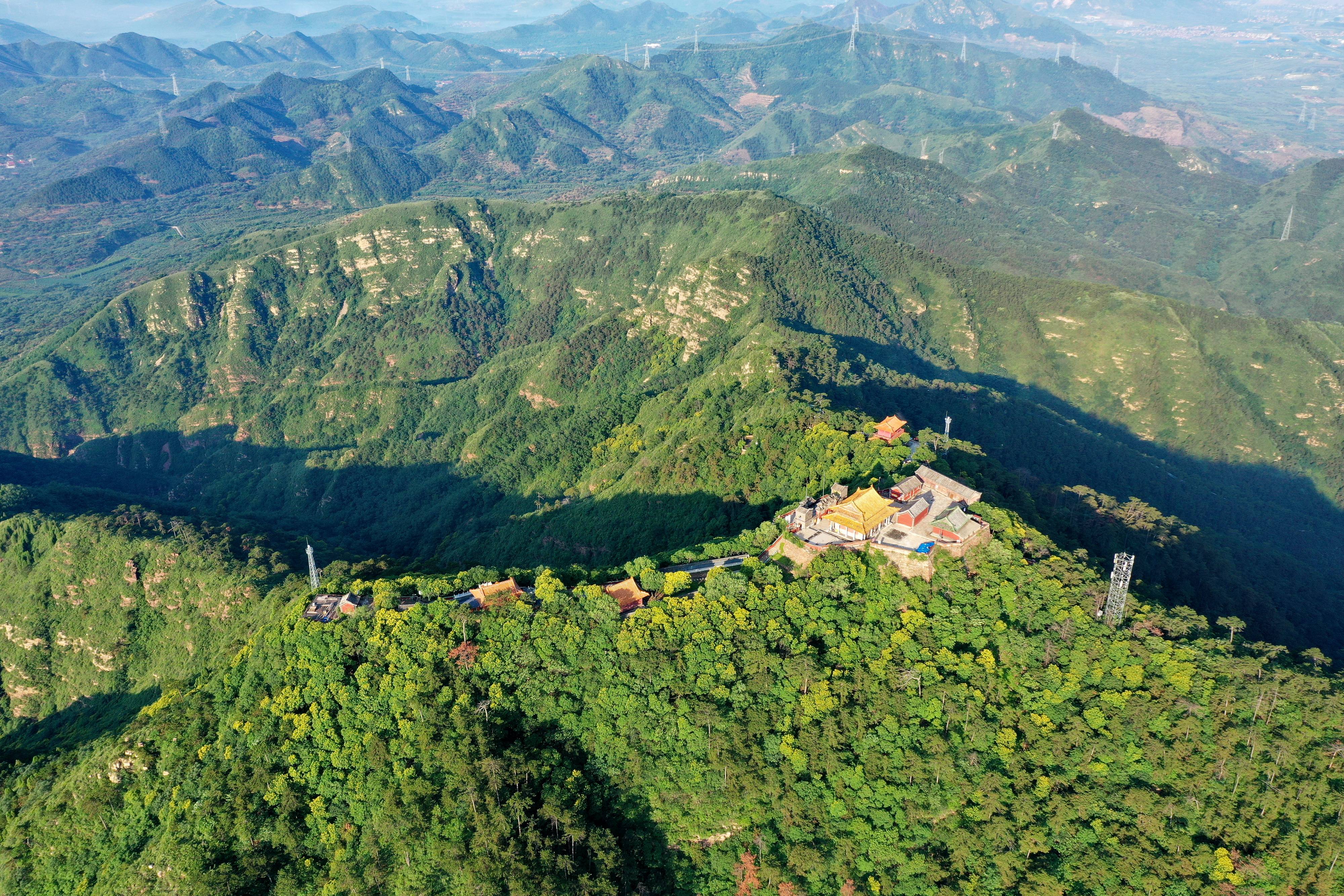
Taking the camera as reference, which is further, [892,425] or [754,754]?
[892,425]

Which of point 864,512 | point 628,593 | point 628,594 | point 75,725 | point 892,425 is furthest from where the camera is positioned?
point 75,725

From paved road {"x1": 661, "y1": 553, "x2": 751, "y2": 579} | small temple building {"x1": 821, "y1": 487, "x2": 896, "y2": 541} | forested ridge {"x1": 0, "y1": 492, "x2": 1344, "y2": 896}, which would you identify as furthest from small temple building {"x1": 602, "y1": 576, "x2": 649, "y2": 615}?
small temple building {"x1": 821, "y1": 487, "x2": 896, "y2": 541}

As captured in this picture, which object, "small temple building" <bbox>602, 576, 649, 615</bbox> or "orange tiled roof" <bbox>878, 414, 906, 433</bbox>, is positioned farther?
"orange tiled roof" <bbox>878, 414, 906, 433</bbox>

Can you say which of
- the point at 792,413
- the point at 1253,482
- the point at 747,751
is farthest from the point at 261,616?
the point at 1253,482

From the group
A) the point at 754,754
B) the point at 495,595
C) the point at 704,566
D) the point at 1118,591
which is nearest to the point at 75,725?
the point at 495,595

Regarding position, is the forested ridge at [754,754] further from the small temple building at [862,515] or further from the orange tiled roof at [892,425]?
the orange tiled roof at [892,425]

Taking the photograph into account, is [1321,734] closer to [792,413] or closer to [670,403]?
[792,413]

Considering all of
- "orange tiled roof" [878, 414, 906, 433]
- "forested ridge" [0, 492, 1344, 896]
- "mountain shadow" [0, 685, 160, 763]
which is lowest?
"mountain shadow" [0, 685, 160, 763]

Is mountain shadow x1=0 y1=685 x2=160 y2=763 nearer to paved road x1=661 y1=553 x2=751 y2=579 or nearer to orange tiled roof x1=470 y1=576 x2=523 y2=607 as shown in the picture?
orange tiled roof x1=470 y1=576 x2=523 y2=607

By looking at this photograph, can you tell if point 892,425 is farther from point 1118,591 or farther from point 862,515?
point 1118,591
